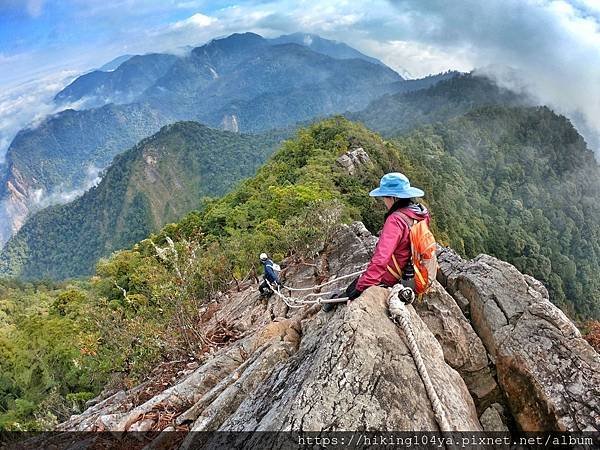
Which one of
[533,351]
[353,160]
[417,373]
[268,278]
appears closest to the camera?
[417,373]

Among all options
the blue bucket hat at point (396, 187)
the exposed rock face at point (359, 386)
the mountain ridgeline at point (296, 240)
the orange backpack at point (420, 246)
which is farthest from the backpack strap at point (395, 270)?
the blue bucket hat at point (396, 187)

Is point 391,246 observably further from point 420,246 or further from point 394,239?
point 420,246

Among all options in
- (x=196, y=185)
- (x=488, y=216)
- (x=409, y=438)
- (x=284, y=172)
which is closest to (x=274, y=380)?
(x=409, y=438)

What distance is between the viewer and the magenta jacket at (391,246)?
6094mm

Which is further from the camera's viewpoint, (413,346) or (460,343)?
(460,343)

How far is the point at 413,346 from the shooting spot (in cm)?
538

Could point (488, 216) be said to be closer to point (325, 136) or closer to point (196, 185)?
point (325, 136)

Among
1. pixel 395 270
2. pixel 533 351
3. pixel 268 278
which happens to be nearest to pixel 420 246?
pixel 395 270

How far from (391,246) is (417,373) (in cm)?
177

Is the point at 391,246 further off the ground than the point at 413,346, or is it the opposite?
the point at 391,246

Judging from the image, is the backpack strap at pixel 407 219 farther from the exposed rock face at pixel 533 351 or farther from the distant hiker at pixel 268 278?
the distant hiker at pixel 268 278

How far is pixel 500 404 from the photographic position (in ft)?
19.6

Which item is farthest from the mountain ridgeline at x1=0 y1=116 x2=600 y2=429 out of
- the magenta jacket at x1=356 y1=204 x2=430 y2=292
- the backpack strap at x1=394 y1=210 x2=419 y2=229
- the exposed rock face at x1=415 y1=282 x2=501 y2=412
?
the backpack strap at x1=394 y1=210 x2=419 y2=229

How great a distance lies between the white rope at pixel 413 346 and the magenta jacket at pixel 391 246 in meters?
0.35
